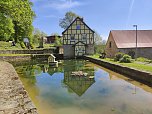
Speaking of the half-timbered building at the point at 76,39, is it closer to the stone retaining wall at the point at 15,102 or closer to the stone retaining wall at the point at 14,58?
the stone retaining wall at the point at 14,58

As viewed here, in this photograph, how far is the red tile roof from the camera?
33000 millimetres

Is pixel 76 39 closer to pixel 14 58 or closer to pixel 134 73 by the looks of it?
pixel 14 58

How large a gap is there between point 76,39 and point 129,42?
9.56m

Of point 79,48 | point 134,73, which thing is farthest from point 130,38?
point 134,73

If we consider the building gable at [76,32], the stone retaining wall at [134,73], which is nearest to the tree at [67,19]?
the building gable at [76,32]

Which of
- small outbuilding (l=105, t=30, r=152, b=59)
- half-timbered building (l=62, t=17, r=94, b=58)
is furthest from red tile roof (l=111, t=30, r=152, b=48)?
half-timbered building (l=62, t=17, r=94, b=58)

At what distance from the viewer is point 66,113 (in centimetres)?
692

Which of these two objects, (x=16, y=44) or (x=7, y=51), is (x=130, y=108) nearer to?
(x=7, y=51)

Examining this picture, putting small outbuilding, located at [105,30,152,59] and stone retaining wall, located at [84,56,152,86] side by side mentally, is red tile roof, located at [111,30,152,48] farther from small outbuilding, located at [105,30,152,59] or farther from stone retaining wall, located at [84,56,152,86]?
stone retaining wall, located at [84,56,152,86]

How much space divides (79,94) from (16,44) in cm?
3584

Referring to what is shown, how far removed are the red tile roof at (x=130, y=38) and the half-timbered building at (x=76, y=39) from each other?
5.50 m

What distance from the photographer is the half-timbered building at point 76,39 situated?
3694cm

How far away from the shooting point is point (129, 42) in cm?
3350

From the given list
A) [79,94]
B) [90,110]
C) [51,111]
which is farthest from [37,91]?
[90,110]
